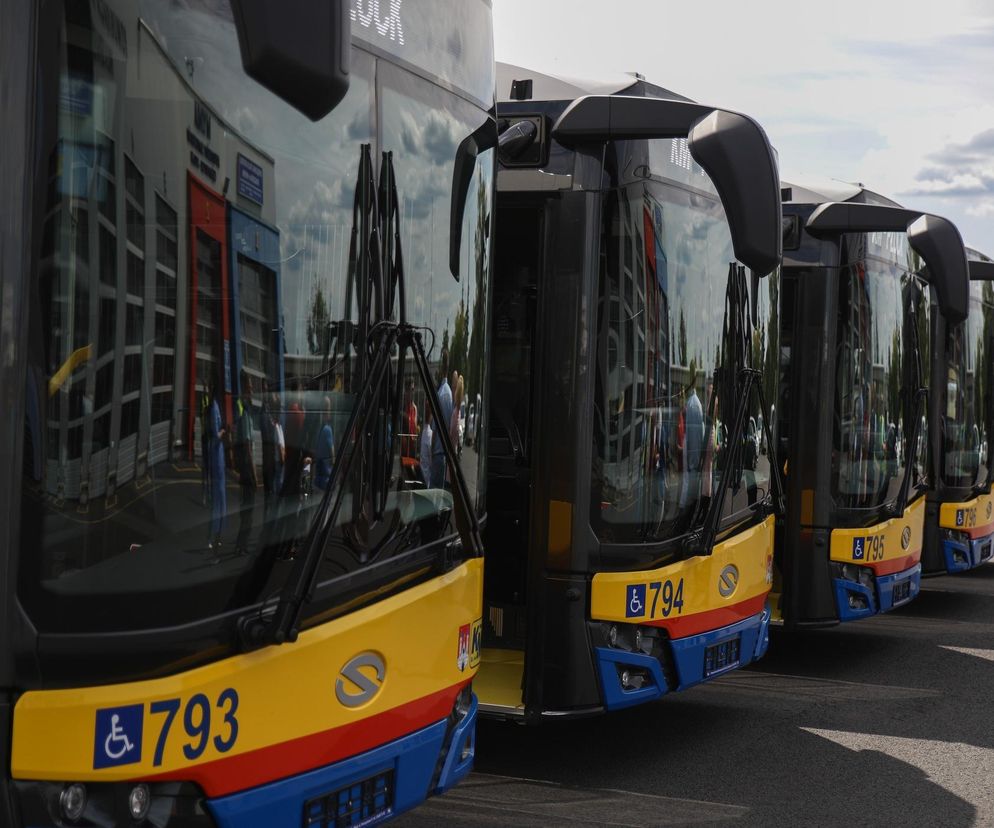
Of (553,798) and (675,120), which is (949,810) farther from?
(675,120)

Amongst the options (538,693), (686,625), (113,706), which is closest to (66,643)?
(113,706)

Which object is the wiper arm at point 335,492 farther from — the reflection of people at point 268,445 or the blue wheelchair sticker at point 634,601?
the blue wheelchair sticker at point 634,601

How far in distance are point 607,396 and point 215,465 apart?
2711 mm

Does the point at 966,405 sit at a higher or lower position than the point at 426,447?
higher

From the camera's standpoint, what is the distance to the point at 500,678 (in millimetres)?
6039

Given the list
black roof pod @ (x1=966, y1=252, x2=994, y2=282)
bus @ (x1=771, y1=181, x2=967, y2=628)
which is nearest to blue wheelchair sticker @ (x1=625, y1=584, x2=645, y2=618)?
bus @ (x1=771, y1=181, x2=967, y2=628)

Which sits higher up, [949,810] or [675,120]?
[675,120]

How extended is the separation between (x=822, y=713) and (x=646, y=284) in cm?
310

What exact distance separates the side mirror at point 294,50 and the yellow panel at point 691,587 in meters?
3.39

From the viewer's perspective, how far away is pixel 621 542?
5773 millimetres

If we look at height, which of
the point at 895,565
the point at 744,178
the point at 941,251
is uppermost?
the point at 941,251

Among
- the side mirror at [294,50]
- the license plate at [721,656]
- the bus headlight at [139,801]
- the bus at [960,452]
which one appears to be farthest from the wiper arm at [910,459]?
the side mirror at [294,50]

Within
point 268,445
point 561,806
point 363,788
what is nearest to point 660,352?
point 561,806

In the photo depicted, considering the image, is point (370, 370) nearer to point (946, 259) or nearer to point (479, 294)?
point (479, 294)
